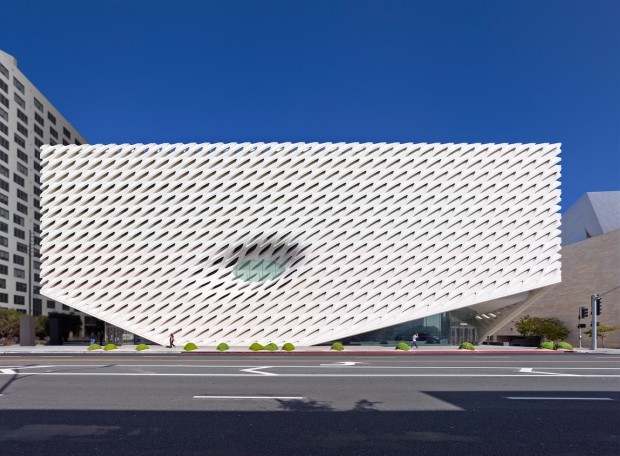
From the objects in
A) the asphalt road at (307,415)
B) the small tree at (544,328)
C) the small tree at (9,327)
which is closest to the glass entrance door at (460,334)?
the small tree at (544,328)

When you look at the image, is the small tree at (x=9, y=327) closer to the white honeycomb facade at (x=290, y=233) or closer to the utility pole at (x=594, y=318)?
the white honeycomb facade at (x=290, y=233)

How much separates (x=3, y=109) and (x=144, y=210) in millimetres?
41200

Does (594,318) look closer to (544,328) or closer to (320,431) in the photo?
(544,328)

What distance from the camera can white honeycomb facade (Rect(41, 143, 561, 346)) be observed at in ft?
134

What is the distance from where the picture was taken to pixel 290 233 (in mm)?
41906

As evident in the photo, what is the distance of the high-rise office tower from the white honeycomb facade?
2992cm

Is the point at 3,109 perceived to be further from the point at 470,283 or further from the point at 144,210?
the point at 470,283

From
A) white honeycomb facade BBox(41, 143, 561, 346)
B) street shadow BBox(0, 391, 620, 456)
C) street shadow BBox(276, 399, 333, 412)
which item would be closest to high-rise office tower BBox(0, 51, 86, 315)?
white honeycomb facade BBox(41, 143, 561, 346)

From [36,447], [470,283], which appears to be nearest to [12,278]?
[470,283]

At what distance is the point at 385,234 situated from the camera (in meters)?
41.9

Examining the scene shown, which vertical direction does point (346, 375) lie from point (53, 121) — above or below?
below

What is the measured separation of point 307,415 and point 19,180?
77441mm

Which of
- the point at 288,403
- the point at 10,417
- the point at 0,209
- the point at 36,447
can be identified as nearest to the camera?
the point at 36,447

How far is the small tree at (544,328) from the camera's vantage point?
159 ft
